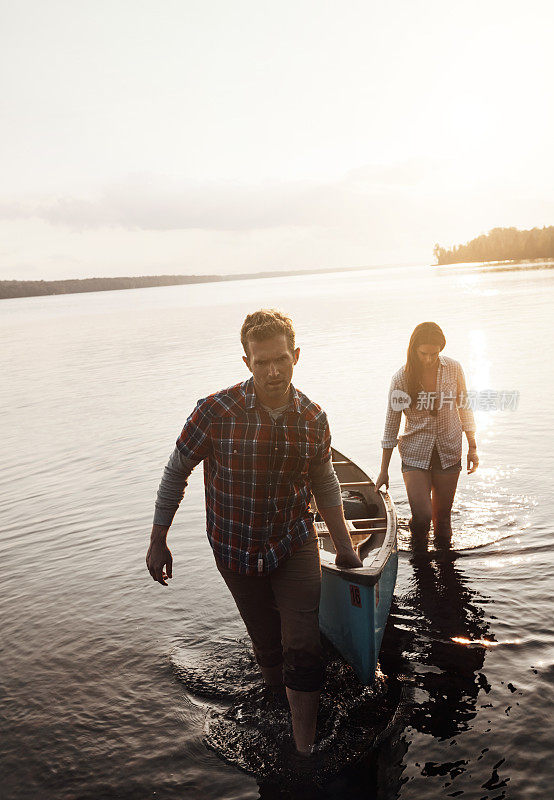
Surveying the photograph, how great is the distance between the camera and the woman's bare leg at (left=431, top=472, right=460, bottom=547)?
23.2ft

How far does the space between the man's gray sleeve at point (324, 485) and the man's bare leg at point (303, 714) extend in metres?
1.28

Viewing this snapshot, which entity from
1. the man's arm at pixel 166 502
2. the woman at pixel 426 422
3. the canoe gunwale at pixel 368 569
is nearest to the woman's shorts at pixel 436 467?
the woman at pixel 426 422

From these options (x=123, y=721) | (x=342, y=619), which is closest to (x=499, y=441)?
(x=342, y=619)

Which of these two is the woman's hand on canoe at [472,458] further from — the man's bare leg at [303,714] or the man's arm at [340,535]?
the man's bare leg at [303,714]

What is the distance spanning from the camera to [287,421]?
3963 mm

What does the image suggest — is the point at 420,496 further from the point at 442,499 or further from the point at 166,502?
the point at 166,502

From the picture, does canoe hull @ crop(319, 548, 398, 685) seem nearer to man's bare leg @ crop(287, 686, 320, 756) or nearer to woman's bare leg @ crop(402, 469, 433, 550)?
man's bare leg @ crop(287, 686, 320, 756)

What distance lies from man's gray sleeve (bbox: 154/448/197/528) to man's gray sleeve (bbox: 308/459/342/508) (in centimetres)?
82

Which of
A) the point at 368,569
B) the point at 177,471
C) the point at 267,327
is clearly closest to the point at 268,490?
the point at 177,471

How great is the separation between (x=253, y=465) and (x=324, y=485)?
0.63m

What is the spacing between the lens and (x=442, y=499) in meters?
7.28

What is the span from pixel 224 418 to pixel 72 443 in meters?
14.1

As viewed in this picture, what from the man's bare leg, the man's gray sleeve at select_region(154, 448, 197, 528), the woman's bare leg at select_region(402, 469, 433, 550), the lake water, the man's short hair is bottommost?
the lake water

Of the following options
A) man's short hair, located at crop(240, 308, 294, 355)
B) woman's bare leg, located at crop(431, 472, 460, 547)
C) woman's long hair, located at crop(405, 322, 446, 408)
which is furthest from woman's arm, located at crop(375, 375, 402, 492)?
man's short hair, located at crop(240, 308, 294, 355)
